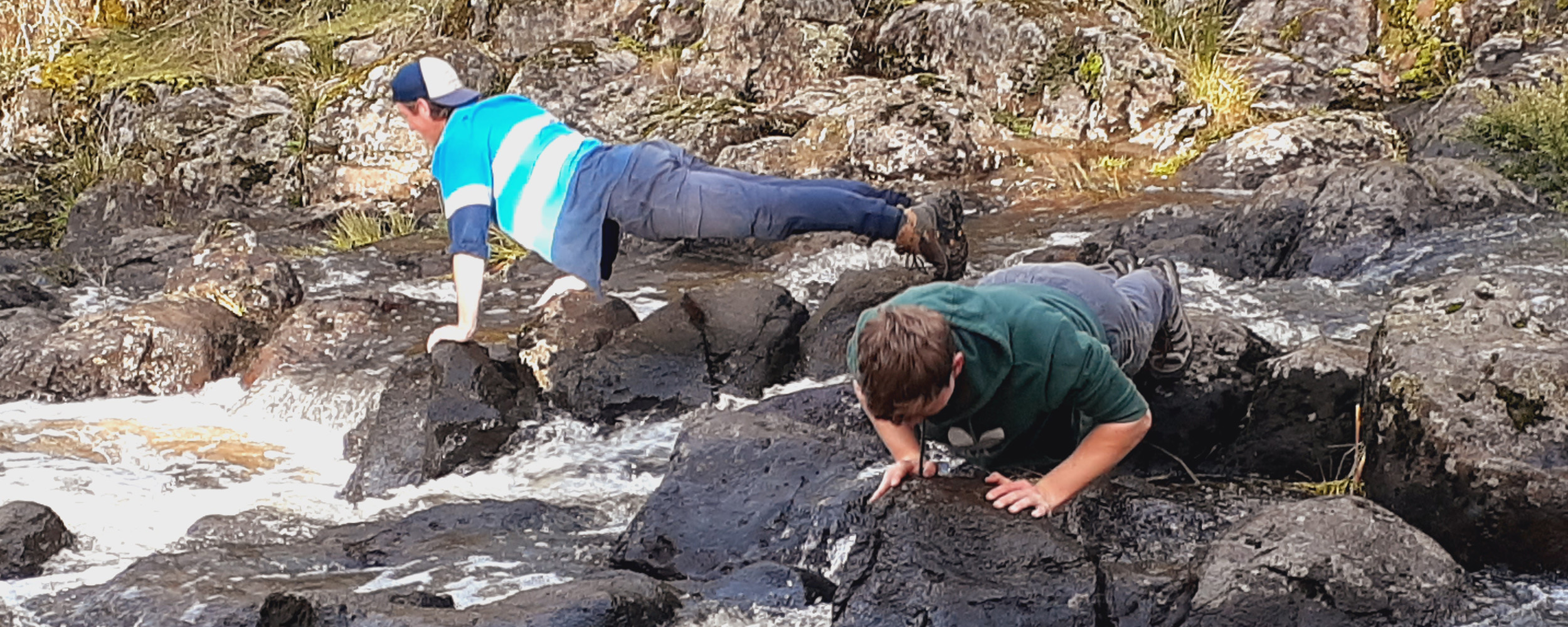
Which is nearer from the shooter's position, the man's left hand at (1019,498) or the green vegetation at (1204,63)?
the man's left hand at (1019,498)

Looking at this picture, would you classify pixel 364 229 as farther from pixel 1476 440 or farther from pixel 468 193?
pixel 1476 440

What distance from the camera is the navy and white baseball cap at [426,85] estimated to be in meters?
6.00

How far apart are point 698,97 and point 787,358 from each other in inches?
252

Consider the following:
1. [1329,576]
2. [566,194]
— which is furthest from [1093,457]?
[566,194]

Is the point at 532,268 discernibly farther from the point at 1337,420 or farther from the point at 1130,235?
the point at 1337,420

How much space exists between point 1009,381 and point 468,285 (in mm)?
2994

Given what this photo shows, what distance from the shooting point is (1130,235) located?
8.40 m

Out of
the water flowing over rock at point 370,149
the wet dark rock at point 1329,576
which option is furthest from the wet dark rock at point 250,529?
the water flowing over rock at point 370,149

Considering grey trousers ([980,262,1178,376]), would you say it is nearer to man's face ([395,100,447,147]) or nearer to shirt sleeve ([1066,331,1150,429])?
shirt sleeve ([1066,331,1150,429])

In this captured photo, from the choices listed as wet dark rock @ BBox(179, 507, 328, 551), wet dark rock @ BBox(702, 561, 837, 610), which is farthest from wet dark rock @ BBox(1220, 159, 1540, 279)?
wet dark rock @ BBox(179, 507, 328, 551)

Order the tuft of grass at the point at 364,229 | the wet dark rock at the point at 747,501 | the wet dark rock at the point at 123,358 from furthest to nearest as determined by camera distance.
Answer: the tuft of grass at the point at 364,229
the wet dark rock at the point at 123,358
the wet dark rock at the point at 747,501

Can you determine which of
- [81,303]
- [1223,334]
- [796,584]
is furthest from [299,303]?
[1223,334]

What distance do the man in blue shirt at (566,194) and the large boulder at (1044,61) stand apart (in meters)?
6.06

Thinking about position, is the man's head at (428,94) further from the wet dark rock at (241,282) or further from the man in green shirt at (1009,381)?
the man in green shirt at (1009,381)
